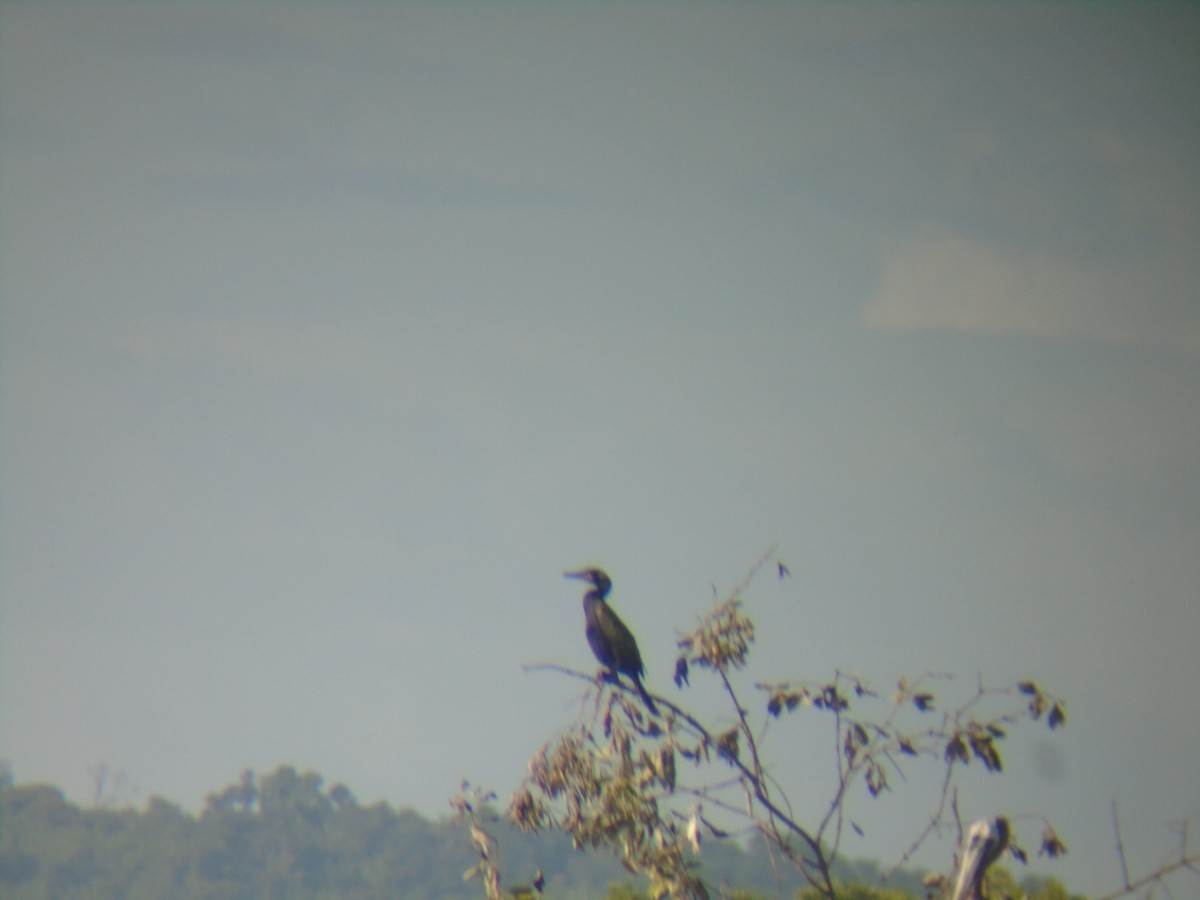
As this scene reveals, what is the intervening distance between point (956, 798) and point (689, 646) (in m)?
2.05


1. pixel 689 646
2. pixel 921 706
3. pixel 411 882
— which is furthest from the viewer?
pixel 411 882

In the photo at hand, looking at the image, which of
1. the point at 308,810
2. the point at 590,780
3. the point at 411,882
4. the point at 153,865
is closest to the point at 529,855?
the point at 411,882

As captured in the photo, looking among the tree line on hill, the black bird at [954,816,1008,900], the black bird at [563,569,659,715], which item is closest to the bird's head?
the black bird at [563,569,659,715]

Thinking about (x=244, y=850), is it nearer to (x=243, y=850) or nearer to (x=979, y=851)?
(x=243, y=850)

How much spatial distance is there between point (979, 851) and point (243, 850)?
103 m

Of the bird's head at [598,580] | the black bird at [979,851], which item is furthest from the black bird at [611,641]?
the black bird at [979,851]

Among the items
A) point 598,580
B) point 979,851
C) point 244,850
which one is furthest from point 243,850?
point 979,851

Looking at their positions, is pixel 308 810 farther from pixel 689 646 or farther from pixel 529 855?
pixel 689 646

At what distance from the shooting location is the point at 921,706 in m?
8.88

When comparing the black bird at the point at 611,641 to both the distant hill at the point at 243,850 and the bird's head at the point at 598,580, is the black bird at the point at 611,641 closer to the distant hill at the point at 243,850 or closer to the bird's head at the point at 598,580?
the bird's head at the point at 598,580

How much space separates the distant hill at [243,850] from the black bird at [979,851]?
85.3 metres

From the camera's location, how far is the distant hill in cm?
9519

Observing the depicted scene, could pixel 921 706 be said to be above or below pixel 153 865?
below

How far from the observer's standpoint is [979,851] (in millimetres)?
7105
